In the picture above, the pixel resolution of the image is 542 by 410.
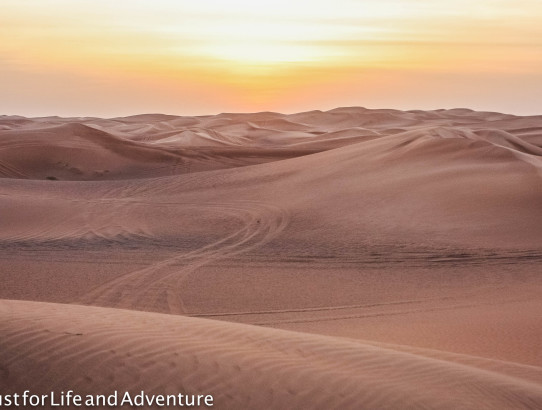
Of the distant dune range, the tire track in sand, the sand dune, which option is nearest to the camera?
the sand dune

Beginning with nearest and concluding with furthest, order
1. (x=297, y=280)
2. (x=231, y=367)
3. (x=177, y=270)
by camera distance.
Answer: (x=231, y=367) < (x=297, y=280) < (x=177, y=270)

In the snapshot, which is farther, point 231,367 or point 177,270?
point 177,270

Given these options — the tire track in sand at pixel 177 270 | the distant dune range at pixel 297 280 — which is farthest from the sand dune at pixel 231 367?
the tire track in sand at pixel 177 270

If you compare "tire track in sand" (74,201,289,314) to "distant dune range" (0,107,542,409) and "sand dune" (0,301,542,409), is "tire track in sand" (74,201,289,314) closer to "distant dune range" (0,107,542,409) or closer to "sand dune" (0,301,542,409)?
"distant dune range" (0,107,542,409)

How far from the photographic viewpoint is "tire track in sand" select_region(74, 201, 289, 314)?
1131 cm

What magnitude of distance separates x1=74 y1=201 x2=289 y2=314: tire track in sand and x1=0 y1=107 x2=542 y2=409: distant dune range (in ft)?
0.18

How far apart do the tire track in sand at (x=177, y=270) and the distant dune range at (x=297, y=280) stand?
6cm

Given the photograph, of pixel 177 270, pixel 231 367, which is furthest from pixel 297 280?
pixel 231 367

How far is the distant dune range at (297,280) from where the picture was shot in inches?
237

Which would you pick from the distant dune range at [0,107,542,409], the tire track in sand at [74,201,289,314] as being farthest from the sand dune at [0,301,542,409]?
the tire track in sand at [74,201,289,314]

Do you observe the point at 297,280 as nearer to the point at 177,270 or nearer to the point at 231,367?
the point at 177,270

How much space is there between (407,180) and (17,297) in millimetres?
11225

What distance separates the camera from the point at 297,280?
12758 millimetres

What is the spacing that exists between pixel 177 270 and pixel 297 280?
2047 mm
